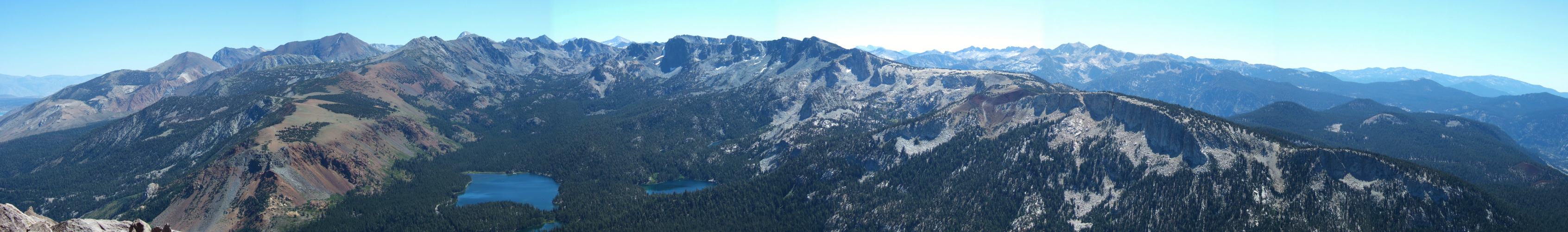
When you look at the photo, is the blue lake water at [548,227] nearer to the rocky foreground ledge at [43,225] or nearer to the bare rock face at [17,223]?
the rocky foreground ledge at [43,225]

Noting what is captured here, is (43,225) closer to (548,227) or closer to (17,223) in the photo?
(17,223)

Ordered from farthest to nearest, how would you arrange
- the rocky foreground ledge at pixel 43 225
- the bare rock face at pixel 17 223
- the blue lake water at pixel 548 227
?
the blue lake water at pixel 548 227, the rocky foreground ledge at pixel 43 225, the bare rock face at pixel 17 223

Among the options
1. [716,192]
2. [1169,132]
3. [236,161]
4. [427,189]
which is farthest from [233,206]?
[1169,132]

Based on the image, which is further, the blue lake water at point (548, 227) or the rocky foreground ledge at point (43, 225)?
the blue lake water at point (548, 227)

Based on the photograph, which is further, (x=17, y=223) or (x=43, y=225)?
(x=43, y=225)

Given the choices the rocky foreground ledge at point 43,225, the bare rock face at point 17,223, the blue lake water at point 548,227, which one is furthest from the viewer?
the blue lake water at point 548,227

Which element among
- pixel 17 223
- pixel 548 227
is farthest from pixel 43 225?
pixel 548 227

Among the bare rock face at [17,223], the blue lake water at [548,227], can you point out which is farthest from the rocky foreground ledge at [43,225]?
the blue lake water at [548,227]

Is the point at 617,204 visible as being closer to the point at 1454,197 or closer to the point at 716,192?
the point at 716,192
